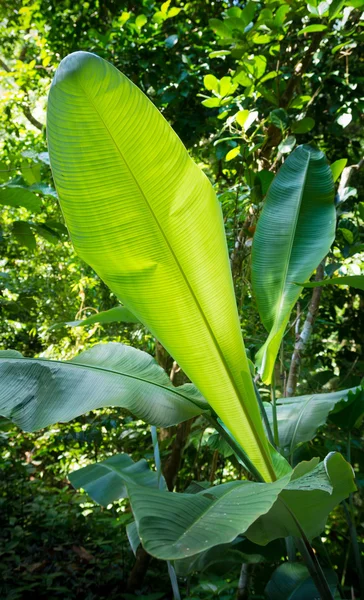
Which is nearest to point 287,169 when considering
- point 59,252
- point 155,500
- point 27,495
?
point 155,500

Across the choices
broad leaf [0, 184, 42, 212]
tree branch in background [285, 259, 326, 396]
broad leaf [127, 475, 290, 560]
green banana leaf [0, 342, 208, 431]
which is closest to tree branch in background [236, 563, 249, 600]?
tree branch in background [285, 259, 326, 396]

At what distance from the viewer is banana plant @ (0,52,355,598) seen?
979 mm

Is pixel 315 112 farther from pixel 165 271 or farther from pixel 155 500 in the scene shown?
pixel 155 500

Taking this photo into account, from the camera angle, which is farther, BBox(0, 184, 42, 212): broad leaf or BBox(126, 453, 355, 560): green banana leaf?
BBox(0, 184, 42, 212): broad leaf

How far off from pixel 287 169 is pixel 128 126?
2.59ft

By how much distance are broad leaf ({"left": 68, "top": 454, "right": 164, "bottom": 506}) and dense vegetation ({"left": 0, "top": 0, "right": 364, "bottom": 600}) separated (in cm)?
37

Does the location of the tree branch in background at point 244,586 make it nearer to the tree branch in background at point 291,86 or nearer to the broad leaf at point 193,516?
the broad leaf at point 193,516

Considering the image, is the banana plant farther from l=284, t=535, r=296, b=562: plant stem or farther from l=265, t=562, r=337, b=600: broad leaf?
l=284, t=535, r=296, b=562: plant stem

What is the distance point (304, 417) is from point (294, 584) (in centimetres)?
45

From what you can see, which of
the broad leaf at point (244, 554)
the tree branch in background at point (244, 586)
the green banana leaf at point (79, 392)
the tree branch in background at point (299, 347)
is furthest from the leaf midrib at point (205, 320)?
the tree branch in background at point (299, 347)

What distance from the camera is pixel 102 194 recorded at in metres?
1.07

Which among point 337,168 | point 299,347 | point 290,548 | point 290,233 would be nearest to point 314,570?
point 290,548

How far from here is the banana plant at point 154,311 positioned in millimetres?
979

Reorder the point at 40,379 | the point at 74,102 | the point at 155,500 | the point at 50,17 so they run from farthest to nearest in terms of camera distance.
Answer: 1. the point at 50,17
2. the point at 40,379
3. the point at 74,102
4. the point at 155,500
